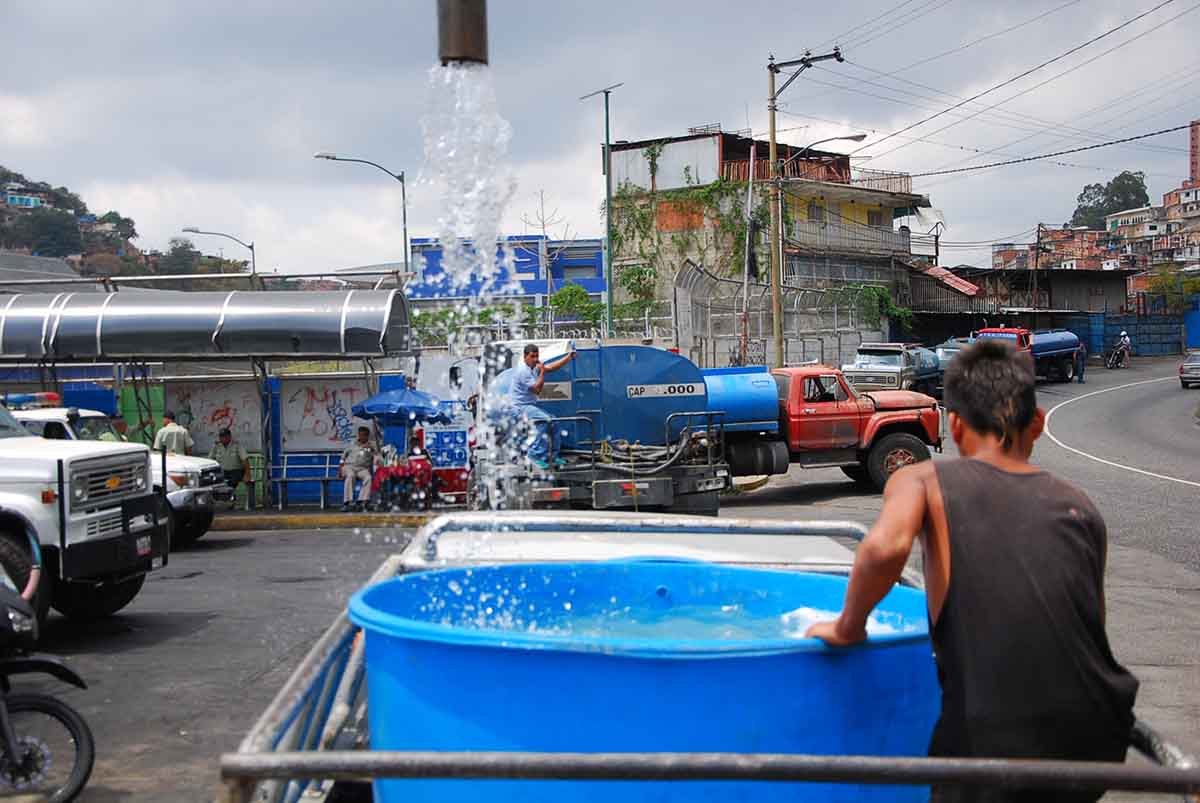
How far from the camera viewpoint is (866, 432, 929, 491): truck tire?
18.8m

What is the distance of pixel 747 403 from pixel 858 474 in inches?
129

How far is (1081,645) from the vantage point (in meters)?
2.39

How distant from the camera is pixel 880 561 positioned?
2402mm

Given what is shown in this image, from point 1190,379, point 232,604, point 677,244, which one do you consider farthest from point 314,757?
point 677,244

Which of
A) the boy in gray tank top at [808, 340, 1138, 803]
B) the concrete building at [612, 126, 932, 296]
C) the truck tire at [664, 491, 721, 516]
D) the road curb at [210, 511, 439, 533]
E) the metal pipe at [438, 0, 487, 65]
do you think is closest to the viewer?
the boy in gray tank top at [808, 340, 1138, 803]

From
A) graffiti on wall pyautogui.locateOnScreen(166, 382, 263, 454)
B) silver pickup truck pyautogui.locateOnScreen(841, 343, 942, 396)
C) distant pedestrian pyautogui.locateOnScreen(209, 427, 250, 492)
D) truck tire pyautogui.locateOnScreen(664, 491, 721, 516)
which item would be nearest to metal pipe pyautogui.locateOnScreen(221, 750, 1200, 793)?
truck tire pyautogui.locateOnScreen(664, 491, 721, 516)

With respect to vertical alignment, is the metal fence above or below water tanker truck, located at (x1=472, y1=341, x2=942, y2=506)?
above

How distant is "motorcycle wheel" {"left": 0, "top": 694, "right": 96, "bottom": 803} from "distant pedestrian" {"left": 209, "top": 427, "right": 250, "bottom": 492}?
1364 centimetres

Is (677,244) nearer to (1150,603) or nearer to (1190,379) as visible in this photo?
(1190,379)

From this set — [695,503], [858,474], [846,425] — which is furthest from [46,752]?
[858,474]

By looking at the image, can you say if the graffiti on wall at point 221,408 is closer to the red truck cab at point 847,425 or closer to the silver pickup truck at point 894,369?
the red truck cab at point 847,425

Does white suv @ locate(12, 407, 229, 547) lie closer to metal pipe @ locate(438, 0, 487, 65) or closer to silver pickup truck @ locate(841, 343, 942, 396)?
metal pipe @ locate(438, 0, 487, 65)

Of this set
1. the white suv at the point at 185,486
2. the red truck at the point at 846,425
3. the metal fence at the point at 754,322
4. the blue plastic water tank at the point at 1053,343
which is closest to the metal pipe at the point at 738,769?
the white suv at the point at 185,486

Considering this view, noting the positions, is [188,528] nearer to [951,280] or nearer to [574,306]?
[574,306]
